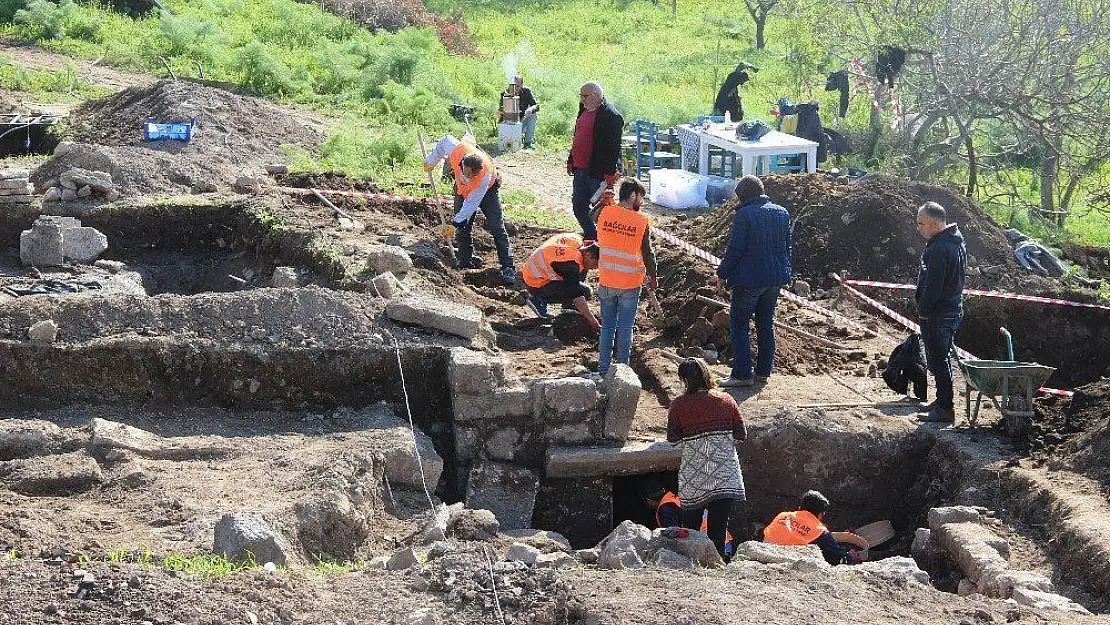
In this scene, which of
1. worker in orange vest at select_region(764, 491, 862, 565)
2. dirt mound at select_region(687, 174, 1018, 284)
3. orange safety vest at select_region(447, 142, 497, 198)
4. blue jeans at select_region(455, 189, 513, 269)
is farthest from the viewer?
dirt mound at select_region(687, 174, 1018, 284)

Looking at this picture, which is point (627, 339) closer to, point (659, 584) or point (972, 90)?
point (659, 584)

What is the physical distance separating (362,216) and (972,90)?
8.63 meters

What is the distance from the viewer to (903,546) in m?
9.23

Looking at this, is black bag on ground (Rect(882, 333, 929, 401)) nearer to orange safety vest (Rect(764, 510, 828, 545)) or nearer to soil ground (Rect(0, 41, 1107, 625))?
soil ground (Rect(0, 41, 1107, 625))

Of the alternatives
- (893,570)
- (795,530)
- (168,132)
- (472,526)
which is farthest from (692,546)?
(168,132)

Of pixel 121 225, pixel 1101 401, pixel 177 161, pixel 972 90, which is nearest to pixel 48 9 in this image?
pixel 177 161

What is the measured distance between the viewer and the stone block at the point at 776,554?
24.5 ft

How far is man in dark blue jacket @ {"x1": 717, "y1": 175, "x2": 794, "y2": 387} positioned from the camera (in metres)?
9.62

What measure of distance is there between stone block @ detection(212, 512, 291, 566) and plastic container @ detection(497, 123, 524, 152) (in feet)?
38.2

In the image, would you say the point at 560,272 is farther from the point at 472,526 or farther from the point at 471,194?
the point at 472,526

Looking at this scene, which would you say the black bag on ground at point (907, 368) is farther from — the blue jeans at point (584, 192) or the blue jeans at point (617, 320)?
the blue jeans at point (584, 192)

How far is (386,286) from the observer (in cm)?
1045

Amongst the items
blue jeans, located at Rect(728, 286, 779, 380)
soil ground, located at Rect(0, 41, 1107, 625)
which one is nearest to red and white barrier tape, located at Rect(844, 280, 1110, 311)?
soil ground, located at Rect(0, 41, 1107, 625)

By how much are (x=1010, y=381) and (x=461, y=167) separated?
5153 mm
